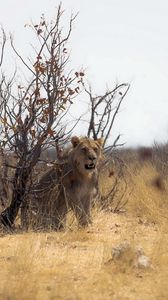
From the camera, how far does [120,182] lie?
47.0 ft

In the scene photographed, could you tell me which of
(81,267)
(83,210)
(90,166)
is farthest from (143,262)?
(90,166)

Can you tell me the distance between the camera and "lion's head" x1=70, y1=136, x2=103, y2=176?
30.9 feet

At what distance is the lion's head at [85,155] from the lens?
30.9 feet

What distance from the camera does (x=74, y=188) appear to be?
9.54 m

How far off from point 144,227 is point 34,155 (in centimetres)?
217

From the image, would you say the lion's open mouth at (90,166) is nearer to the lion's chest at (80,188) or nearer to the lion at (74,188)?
the lion at (74,188)

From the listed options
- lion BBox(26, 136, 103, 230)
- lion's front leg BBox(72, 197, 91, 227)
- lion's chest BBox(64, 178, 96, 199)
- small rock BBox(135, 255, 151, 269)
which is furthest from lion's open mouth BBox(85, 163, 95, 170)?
small rock BBox(135, 255, 151, 269)

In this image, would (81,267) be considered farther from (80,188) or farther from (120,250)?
(80,188)

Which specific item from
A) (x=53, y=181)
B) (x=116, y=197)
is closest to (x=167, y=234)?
(x=53, y=181)

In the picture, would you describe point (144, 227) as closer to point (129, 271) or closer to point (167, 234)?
point (167, 234)

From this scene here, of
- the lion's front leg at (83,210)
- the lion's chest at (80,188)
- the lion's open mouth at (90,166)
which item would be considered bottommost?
the lion's front leg at (83,210)

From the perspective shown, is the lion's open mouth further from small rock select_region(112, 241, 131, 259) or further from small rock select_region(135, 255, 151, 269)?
small rock select_region(135, 255, 151, 269)

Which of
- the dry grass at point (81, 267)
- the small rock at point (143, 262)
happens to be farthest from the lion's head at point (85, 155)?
the small rock at point (143, 262)

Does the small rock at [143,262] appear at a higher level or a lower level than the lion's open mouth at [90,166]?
lower
